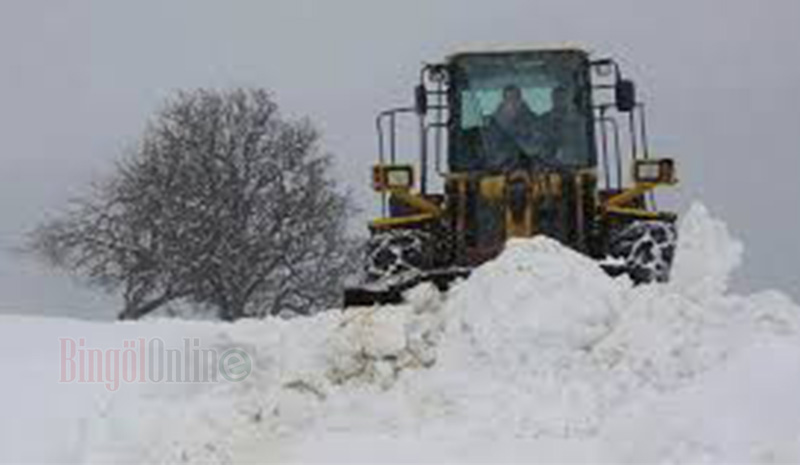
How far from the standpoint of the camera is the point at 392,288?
1088cm

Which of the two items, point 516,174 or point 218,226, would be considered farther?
point 218,226

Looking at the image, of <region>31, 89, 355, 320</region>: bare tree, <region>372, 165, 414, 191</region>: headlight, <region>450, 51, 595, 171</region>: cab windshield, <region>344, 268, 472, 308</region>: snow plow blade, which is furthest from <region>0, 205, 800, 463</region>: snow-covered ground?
<region>31, 89, 355, 320</region>: bare tree

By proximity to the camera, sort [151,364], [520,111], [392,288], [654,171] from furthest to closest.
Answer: [654,171] < [520,111] < [392,288] < [151,364]

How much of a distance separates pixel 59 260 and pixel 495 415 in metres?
28.9

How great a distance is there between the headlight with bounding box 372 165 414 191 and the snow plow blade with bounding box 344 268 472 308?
85.8 inches

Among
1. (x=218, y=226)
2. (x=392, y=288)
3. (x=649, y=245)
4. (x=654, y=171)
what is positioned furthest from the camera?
(x=218, y=226)

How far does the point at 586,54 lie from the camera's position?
44.2 ft

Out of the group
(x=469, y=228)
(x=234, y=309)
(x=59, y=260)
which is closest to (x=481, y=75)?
(x=469, y=228)

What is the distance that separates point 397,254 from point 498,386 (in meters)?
4.32

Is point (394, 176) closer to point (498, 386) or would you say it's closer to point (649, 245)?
point (649, 245)

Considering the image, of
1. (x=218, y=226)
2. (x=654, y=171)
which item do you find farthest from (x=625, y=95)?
(x=218, y=226)

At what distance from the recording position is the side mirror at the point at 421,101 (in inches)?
521

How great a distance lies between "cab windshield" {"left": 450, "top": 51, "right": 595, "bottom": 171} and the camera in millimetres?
13008

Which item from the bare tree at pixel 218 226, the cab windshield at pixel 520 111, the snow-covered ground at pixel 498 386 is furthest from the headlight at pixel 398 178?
the bare tree at pixel 218 226
